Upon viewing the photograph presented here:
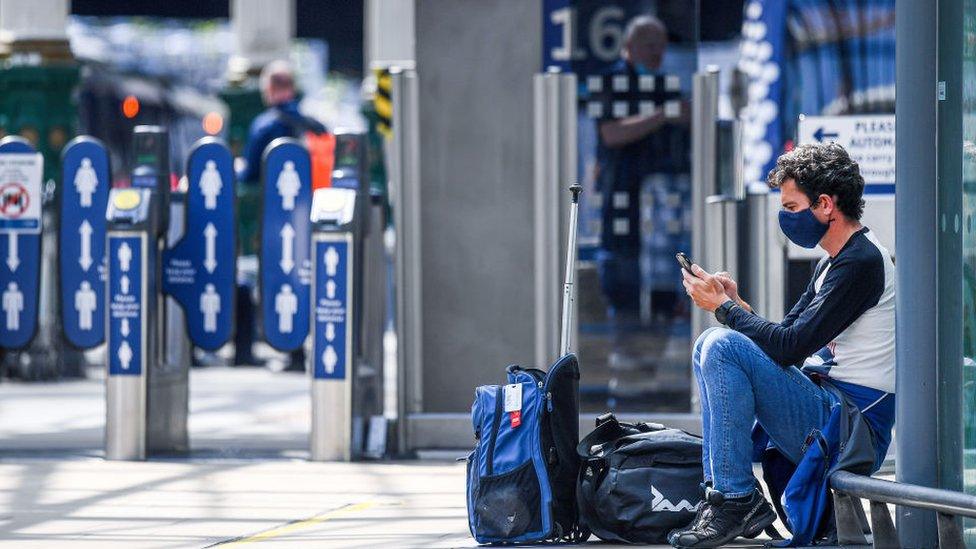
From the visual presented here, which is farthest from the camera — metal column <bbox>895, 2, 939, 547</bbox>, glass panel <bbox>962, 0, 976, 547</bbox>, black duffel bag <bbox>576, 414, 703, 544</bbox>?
black duffel bag <bbox>576, 414, 703, 544</bbox>

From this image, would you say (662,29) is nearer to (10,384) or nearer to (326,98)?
(10,384)

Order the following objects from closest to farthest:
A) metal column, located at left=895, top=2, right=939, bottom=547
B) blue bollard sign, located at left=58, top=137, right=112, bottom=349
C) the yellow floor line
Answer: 1. metal column, located at left=895, top=2, right=939, bottom=547
2. the yellow floor line
3. blue bollard sign, located at left=58, top=137, right=112, bottom=349

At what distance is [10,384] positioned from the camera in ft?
40.9

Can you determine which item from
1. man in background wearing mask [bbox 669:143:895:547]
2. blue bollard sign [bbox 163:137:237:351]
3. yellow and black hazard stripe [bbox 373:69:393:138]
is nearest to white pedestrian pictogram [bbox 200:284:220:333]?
blue bollard sign [bbox 163:137:237:351]

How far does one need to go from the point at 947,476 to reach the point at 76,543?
2.79 meters

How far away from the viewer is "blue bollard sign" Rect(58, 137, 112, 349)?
873cm

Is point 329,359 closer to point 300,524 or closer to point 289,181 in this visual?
point 289,181

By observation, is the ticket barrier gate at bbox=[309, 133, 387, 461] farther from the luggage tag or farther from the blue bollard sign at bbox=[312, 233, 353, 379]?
the luggage tag

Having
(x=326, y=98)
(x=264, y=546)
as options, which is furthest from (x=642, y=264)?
(x=326, y=98)

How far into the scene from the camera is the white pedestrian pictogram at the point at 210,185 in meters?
8.55

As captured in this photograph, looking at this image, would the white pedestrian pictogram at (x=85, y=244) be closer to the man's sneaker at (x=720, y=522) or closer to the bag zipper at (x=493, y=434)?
the bag zipper at (x=493, y=434)

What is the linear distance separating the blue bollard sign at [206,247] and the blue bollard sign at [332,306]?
0.67 meters

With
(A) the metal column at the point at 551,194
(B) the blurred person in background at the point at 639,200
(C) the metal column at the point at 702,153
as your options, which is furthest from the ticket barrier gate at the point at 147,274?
(C) the metal column at the point at 702,153

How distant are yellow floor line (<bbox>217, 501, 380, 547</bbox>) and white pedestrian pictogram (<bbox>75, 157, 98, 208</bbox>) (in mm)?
2793
